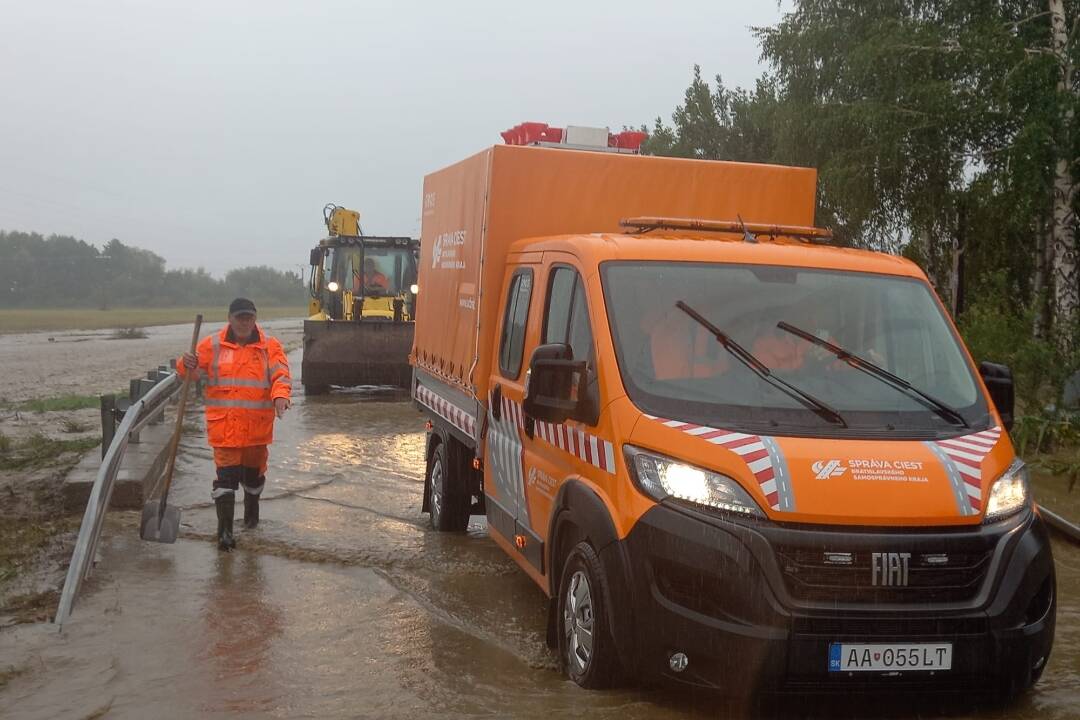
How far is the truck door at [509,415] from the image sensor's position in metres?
6.45

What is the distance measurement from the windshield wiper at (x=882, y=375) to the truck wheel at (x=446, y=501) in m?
3.74

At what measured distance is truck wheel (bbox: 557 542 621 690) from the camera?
4902 mm

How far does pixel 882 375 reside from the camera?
5.22 m

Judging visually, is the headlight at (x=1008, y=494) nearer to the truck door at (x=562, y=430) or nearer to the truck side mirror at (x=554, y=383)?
the truck door at (x=562, y=430)

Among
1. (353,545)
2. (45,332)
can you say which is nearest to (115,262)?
(45,332)

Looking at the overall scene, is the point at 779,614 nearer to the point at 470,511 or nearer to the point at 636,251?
the point at 636,251

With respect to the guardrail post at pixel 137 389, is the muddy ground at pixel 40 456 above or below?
below

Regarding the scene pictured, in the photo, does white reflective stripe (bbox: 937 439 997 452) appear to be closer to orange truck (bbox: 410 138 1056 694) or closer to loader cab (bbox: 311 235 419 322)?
orange truck (bbox: 410 138 1056 694)

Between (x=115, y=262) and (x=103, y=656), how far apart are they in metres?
136

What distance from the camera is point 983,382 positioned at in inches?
212

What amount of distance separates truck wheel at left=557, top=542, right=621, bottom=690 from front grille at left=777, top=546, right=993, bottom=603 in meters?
0.81

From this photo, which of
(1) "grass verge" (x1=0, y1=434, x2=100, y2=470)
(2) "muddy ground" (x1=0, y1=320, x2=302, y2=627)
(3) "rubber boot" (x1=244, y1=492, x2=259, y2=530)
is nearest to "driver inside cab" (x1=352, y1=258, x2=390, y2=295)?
(2) "muddy ground" (x1=0, y1=320, x2=302, y2=627)

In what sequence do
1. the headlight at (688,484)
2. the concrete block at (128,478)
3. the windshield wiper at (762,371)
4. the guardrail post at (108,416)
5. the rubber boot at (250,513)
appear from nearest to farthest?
1. the headlight at (688,484)
2. the windshield wiper at (762,371)
3. the rubber boot at (250,513)
4. the guardrail post at (108,416)
5. the concrete block at (128,478)

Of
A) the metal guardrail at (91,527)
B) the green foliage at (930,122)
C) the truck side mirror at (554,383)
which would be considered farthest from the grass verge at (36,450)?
the green foliage at (930,122)
